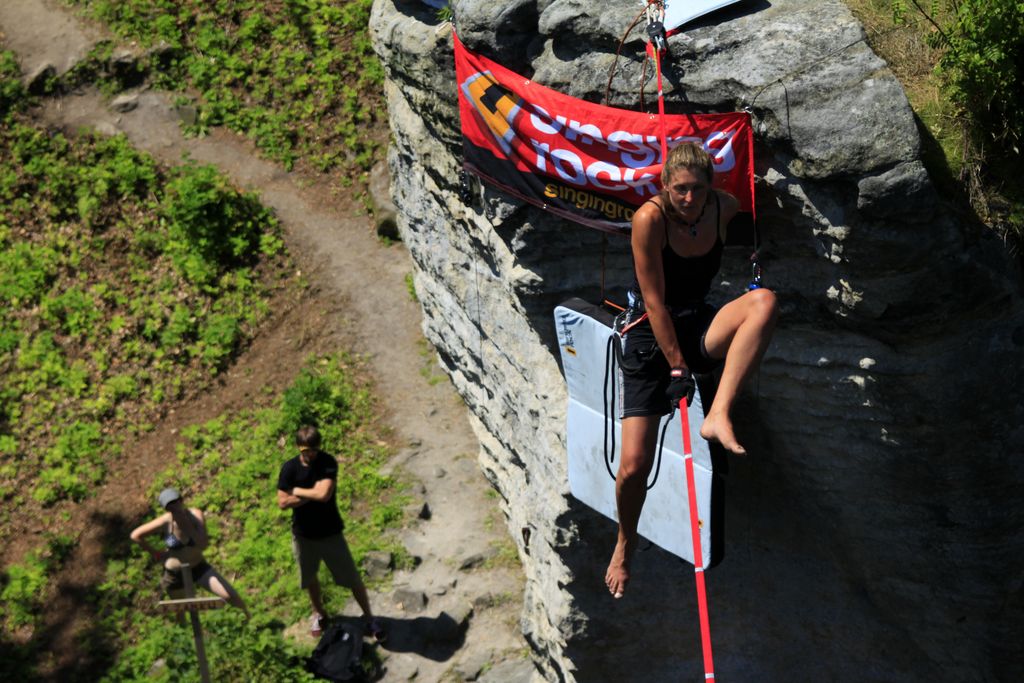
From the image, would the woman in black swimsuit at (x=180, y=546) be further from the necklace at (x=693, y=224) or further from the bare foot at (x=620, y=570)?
the necklace at (x=693, y=224)

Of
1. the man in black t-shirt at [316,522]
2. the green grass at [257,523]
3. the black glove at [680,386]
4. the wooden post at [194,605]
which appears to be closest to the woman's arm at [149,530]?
the green grass at [257,523]

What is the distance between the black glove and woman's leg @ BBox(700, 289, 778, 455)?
0.49 ft

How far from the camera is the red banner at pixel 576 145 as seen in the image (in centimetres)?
574

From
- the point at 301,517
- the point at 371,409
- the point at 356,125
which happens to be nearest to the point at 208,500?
the point at 371,409

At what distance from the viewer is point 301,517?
8.91 meters

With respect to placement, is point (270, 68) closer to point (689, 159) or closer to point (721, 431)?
point (689, 159)

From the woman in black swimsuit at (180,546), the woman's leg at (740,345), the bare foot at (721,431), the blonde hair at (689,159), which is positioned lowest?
the woman in black swimsuit at (180,546)

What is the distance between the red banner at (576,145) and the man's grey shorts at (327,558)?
11.5ft

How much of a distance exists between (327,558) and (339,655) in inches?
32.0

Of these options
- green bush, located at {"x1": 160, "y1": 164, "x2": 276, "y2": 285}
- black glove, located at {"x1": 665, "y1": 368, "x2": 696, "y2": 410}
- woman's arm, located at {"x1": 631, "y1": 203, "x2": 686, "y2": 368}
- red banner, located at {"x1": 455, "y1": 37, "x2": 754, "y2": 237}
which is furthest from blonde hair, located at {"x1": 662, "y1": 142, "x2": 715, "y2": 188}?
green bush, located at {"x1": 160, "y1": 164, "x2": 276, "y2": 285}

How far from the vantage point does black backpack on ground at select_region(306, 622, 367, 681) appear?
8922 millimetres

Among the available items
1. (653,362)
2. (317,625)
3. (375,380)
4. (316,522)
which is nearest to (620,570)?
(653,362)

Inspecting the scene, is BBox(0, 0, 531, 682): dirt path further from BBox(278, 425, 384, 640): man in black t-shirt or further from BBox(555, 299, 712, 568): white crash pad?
BBox(555, 299, 712, 568): white crash pad

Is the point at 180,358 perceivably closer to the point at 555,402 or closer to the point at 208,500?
the point at 208,500
